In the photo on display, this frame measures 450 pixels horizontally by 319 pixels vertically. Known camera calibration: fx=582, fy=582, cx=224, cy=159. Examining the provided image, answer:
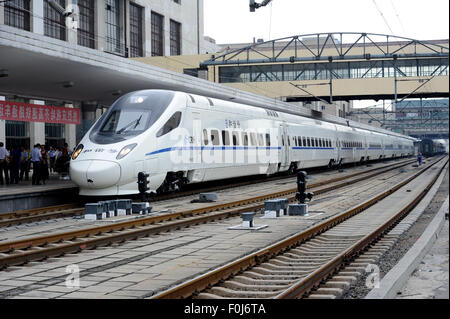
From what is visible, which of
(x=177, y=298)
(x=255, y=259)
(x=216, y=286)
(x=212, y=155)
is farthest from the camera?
(x=212, y=155)

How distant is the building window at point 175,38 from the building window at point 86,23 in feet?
38.0

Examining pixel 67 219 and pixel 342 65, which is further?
pixel 342 65

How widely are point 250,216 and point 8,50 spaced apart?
7.87m

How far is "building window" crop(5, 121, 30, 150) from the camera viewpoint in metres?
32.5

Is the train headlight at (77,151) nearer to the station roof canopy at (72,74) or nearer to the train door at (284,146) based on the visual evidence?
the station roof canopy at (72,74)

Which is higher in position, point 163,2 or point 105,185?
point 163,2

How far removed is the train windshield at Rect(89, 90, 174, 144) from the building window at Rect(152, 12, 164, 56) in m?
31.4

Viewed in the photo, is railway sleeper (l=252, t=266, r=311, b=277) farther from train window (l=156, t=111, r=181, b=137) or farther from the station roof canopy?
the station roof canopy

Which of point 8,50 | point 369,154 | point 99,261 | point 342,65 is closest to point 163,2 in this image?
point 342,65

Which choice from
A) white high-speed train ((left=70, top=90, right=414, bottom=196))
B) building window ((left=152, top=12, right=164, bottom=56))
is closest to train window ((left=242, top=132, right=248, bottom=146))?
white high-speed train ((left=70, top=90, right=414, bottom=196))

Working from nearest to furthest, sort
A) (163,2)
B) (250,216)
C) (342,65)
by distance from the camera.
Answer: (250,216)
(163,2)
(342,65)

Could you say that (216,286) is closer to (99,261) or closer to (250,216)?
(99,261)

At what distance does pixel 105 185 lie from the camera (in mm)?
14133

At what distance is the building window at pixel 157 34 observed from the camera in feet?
152
